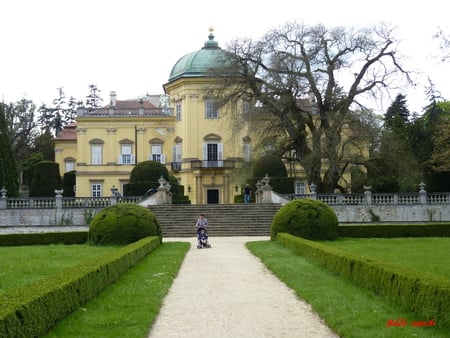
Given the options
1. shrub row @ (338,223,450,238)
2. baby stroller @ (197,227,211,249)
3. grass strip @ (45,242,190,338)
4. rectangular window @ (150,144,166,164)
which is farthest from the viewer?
rectangular window @ (150,144,166,164)

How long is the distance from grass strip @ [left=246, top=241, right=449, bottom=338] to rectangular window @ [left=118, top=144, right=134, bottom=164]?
4265 centimetres

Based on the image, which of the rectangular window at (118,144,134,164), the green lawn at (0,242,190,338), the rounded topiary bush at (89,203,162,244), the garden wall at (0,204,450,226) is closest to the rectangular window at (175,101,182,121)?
the rectangular window at (118,144,134,164)

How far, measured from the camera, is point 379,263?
10.8 m

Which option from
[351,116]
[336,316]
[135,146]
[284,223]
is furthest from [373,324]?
[135,146]

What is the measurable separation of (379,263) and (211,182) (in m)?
42.5

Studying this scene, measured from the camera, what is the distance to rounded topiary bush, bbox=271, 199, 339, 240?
23703mm

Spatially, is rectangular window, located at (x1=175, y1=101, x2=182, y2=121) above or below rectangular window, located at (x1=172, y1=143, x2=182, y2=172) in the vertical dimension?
above

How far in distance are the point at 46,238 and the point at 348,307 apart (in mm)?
18196

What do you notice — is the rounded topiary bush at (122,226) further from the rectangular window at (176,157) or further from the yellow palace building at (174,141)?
the rectangular window at (176,157)

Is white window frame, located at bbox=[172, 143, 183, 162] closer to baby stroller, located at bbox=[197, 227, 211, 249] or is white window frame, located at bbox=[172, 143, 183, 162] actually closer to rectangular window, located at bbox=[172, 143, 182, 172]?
rectangular window, located at bbox=[172, 143, 182, 172]

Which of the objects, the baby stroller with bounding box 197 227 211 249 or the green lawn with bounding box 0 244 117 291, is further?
the baby stroller with bounding box 197 227 211 249

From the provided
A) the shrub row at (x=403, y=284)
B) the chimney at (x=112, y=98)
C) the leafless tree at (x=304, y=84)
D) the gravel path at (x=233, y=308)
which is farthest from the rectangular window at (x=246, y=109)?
the chimney at (x=112, y=98)

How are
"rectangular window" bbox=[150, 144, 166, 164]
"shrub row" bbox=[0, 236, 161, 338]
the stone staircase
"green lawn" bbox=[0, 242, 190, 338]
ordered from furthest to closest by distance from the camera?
1. "rectangular window" bbox=[150, 144, 166, 164]
2. the stone staircase
3. "green lawn" bbox=[0, 242, 190, 338]
4. "shrub row" bbox=[0, 236, 161, 338]

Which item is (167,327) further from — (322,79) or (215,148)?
(215,148)
